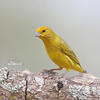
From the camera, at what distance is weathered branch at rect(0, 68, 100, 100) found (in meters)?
3.13

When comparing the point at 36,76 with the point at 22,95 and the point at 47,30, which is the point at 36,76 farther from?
the point at 47,30

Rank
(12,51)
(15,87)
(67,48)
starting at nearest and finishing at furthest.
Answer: (15,87) < (67,48) < (12,51)

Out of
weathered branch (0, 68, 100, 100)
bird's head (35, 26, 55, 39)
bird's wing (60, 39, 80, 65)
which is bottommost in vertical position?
weathered branch (0, 68, 100, 100)

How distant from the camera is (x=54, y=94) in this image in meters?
3.20

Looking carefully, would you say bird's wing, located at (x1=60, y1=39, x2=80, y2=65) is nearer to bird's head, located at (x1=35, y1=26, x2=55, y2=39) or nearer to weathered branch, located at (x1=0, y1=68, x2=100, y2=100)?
bird's head, located at (x1=35, y1=26, x2=55, y2=39)

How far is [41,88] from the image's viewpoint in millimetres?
A: 3188

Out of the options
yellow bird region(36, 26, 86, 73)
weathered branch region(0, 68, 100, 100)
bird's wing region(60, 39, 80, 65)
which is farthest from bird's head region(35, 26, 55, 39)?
weathered branch region(0, 68, 100, 100)

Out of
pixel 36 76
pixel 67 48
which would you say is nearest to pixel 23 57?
pixel 67 48

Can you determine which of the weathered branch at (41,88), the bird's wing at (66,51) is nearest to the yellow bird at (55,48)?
the bird's wing at (66,51)

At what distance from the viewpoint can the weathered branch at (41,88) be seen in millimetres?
3133

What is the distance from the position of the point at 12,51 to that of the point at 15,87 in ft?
12.6

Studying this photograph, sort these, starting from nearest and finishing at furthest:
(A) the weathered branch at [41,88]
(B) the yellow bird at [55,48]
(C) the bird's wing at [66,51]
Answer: (A) the weathered branch at [41,88]
(B) the yellow bird at [55,48]
(C) the bird's wing at [66,51]

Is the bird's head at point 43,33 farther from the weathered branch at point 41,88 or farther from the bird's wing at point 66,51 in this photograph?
the weathered branch at point 41,88

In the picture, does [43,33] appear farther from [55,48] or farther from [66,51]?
[66,51]
